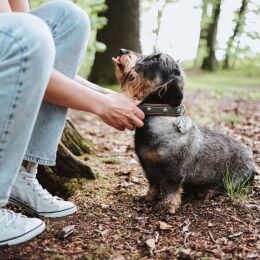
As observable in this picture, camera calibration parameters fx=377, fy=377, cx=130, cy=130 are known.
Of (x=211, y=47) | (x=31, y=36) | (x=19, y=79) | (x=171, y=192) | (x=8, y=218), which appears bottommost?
(x=211, y=47)

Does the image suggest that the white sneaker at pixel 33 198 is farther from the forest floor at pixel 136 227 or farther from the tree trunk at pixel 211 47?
the tree trunk at pixel 211 47

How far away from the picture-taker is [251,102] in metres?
9.95

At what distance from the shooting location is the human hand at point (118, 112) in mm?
2689

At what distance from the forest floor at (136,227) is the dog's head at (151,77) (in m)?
0.95

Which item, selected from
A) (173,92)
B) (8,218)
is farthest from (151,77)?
(8,218)

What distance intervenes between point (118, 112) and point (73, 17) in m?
0.77

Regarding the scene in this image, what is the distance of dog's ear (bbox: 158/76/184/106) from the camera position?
3262 mm

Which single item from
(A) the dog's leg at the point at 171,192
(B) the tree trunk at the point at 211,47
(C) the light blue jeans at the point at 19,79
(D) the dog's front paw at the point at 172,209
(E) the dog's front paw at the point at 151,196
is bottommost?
(B) the tree trunk at the point at 211,47

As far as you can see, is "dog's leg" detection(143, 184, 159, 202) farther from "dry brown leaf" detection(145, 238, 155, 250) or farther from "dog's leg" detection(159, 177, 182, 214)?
"dry brown leaf" detection(145, 238, 155, 250)

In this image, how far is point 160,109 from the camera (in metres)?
3.25

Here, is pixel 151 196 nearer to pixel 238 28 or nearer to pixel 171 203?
pixel 171 203

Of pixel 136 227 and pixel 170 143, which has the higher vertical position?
pixel 170 143

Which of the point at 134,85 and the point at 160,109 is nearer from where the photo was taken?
the point at 160,109

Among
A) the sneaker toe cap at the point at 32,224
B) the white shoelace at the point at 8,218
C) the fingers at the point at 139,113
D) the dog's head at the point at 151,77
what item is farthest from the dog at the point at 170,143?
the white shoelace at the point at 8,218
